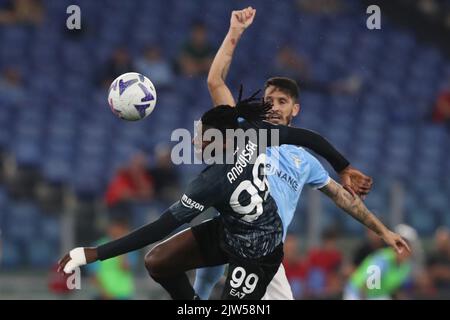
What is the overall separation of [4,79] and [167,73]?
92.3 inches

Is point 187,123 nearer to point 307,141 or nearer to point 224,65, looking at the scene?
point 224,65

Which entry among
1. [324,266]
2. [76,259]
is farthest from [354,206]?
[324,266]

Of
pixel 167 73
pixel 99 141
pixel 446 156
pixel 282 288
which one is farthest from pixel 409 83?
pixel 282 288

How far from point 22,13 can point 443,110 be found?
6.40 meters

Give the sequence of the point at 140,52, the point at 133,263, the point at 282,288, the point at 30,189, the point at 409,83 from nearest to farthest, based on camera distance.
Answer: the point at 282,288, the point at 133,263, the point at 30,189, the point at 140,52, the point at 409,83

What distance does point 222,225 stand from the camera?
24.7ft

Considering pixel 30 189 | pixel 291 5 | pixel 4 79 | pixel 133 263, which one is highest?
pixel 291 5

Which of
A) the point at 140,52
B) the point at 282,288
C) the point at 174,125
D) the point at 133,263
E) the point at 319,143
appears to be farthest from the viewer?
the point at 140,52

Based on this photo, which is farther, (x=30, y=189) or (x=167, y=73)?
(x=167, y=73)

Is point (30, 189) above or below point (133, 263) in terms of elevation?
above

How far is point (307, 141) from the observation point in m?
7.47

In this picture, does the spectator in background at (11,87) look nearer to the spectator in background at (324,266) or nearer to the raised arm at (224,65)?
the spectator in background at (324,266)

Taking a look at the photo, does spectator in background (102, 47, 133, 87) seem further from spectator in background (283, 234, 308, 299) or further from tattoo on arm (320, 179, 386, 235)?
tattoo on arm (320, 179, 386, 235)

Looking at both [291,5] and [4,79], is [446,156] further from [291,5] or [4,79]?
[4,79]
